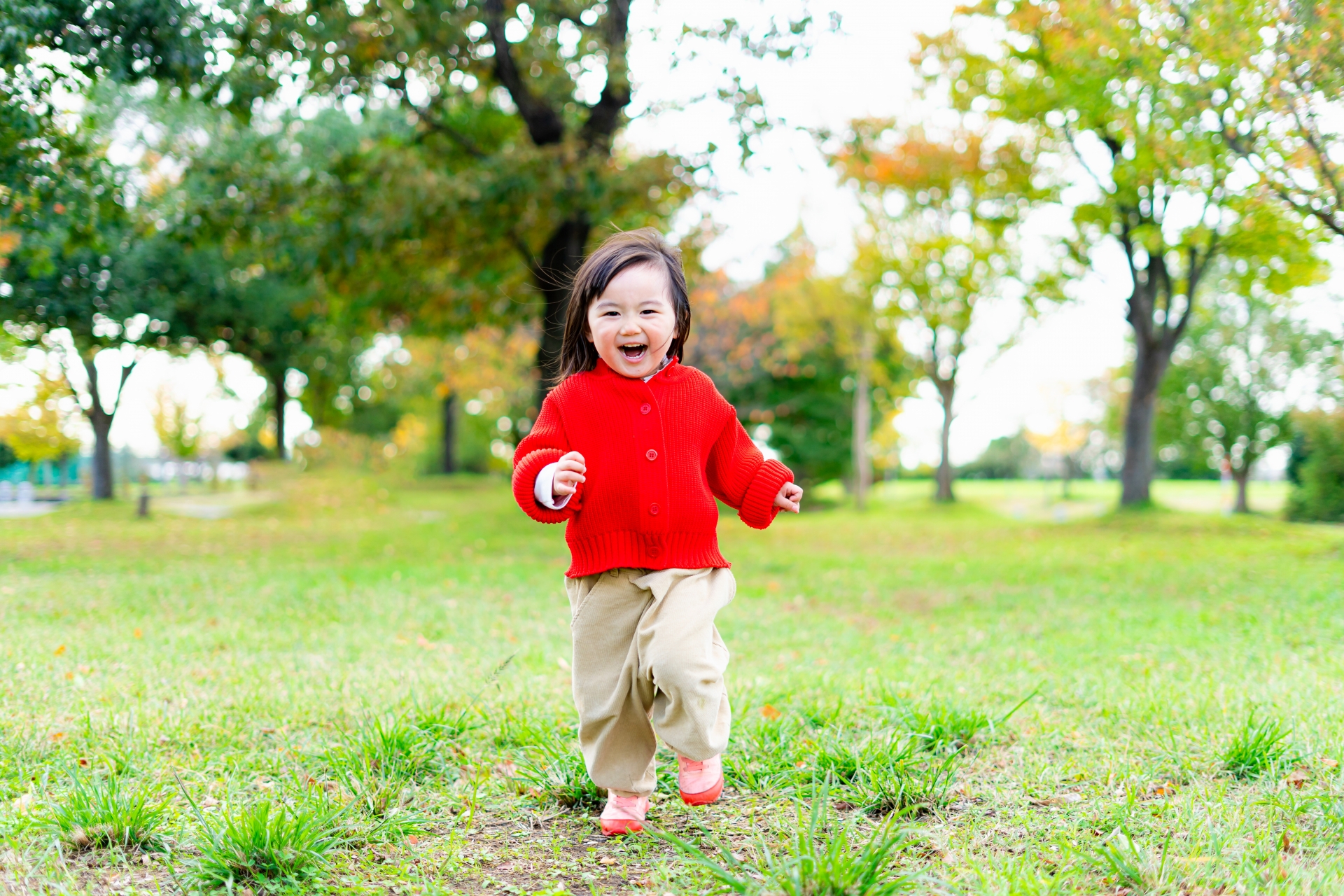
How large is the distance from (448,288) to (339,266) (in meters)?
2.02

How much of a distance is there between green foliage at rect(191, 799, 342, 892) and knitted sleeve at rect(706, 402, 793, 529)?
1.51m

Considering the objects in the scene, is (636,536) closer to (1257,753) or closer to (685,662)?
(685,662)

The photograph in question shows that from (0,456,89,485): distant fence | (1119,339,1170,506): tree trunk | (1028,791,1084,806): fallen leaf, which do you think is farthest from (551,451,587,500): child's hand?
(0,456,89,485): distant fence

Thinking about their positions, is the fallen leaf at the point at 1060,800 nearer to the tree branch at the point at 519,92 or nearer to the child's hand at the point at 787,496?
the child's hand at the point at 787,496

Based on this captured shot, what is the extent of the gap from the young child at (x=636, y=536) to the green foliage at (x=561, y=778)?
0.20m

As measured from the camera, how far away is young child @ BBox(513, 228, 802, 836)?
2.66 meters

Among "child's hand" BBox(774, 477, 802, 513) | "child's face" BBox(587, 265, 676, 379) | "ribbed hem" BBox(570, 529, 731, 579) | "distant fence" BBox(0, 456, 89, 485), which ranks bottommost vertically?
"distant fence" BBox(0, 456, 89, 485)

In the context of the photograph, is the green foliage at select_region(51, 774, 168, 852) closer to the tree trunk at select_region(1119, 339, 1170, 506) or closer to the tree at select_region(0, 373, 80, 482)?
the tree trunk at select_region(1119, 339, 1170, 506)

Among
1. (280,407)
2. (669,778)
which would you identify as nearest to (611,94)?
(669,778)

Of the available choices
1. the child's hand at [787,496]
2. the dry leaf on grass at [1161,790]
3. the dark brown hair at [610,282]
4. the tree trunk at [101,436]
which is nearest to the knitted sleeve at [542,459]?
the dark brown hair at [610,282]

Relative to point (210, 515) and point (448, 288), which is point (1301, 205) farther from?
point (210, 515)

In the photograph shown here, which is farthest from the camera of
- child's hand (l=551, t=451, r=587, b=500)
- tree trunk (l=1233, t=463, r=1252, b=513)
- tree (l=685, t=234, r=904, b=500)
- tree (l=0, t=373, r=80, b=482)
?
tree trunk (l=1233, t=463, r=1252, b=513)

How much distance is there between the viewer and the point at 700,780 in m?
2.76

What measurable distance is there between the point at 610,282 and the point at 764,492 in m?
0.81
